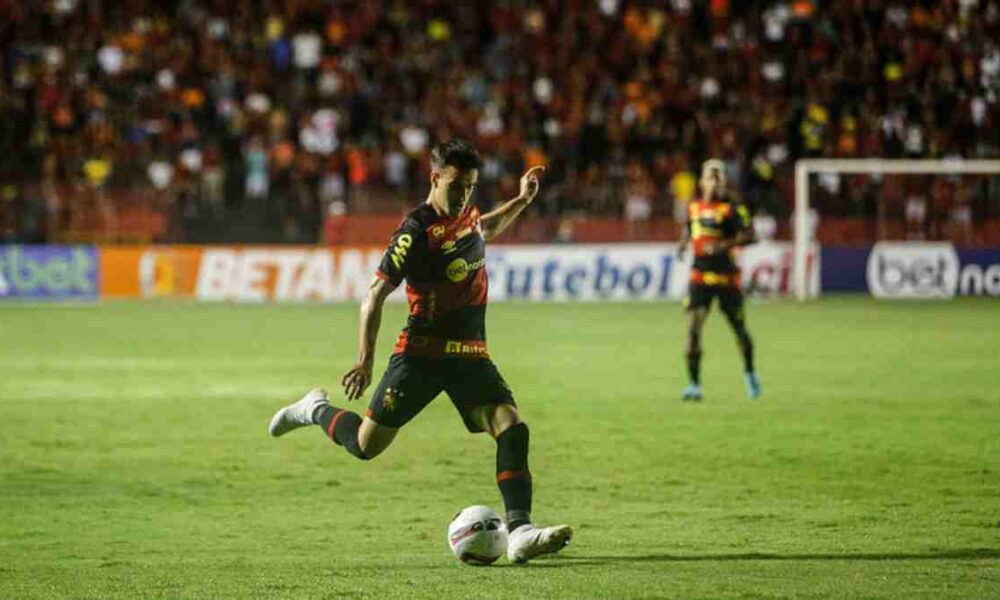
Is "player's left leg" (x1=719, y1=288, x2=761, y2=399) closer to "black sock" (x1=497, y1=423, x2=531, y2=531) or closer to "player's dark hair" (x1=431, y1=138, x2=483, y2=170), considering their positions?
"black sock" (x1=497, y1=423, x2=531, y2=531)

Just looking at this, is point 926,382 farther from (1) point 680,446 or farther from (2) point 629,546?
(2) point 629,546

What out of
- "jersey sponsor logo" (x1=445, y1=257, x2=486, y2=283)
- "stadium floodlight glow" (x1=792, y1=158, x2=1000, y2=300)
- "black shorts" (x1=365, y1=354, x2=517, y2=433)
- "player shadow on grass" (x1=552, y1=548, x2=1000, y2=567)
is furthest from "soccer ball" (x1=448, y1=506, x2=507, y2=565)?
"stadium floodlight glow" (x1=792, y1=158, x2=1000, y2=300)

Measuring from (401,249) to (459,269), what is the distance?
370mm

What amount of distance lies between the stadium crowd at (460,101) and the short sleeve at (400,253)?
2601cm

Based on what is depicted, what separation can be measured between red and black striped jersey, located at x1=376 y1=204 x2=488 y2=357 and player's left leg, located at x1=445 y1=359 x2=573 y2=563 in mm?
151

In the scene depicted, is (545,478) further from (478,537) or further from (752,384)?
(752,384)

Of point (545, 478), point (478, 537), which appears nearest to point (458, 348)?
point (478, 537)

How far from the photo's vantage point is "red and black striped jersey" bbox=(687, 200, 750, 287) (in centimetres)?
1738

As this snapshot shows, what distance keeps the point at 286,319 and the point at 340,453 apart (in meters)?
16.4

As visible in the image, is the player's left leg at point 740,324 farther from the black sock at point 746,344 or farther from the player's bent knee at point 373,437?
the player's bent knee at point 373,437

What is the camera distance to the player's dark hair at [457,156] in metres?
8.91

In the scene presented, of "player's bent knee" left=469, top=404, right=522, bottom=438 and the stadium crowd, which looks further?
the stadium crowd

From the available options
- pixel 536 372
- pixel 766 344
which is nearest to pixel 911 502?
Result: pixel 536 372

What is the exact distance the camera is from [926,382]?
19422 mm
